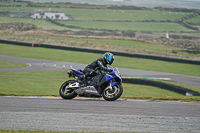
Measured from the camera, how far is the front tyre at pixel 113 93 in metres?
13.6

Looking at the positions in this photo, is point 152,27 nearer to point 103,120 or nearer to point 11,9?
point 11,9

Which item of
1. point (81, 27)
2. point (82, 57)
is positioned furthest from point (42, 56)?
point (81, 27)

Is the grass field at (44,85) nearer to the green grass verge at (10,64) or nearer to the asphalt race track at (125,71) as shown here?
the asphalt race track at (125,71)

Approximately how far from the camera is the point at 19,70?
34531 millimetres

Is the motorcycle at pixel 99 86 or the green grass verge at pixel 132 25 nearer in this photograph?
the motorcycle at pixel 99 86

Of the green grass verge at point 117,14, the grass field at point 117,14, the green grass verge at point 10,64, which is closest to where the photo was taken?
the green grass verge at point 10,64

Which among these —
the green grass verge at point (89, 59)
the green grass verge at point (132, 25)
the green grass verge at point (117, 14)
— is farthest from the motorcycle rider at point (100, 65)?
the green grass verge at point (117, 14)

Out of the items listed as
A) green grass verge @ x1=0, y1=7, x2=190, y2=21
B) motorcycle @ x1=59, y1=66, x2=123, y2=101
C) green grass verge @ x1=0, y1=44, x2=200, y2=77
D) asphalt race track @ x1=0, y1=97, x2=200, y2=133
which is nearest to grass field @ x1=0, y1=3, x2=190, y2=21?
green grass verge @ x1=0, y1=7, x2=190, y2=21

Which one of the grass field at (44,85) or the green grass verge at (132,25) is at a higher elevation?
the green grass verge at (132,25)

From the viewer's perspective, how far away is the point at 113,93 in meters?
13.7

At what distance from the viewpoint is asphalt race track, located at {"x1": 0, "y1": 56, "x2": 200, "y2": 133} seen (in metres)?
9.00

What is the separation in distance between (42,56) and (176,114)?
124 feet

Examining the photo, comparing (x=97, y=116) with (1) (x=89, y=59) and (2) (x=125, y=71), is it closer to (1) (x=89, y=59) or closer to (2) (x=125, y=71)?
(2) (x=125, y=71)

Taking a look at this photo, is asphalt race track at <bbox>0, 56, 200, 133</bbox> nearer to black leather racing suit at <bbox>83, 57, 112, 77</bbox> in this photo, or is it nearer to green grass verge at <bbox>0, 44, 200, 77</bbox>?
black leather racing suit at <bbox>83, 57, 112, 77</bbox>
